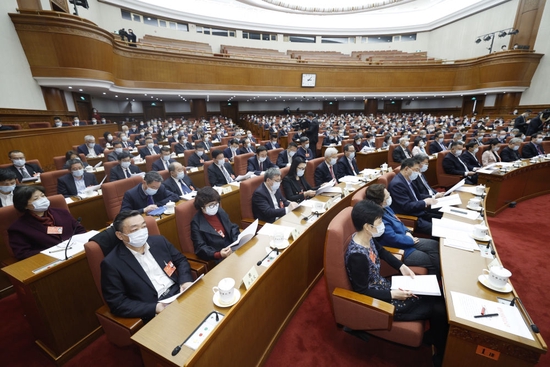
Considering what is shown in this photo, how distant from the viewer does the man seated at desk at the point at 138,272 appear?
5.50 feet

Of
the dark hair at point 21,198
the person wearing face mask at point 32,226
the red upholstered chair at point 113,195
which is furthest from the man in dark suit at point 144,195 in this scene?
the dark hair at point 21,198

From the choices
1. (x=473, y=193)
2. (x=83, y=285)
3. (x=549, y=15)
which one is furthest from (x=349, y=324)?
(x=549, y=15)

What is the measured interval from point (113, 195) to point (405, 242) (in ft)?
11.8

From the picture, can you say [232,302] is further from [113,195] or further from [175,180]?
[175,180]

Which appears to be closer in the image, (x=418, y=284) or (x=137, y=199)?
(x=418, y=284)

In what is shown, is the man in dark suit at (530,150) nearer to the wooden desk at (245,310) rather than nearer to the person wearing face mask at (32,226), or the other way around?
the wooden desk at (245,310)

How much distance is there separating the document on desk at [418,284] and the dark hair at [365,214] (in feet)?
1.73

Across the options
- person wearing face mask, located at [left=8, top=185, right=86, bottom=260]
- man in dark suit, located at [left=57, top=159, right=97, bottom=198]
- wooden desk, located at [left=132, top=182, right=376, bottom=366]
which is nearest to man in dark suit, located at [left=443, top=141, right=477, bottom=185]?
wooden desk, located at [left=132, top=182, right=376, bottom=366]

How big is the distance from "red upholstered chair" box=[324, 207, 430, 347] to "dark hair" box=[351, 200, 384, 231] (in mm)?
113

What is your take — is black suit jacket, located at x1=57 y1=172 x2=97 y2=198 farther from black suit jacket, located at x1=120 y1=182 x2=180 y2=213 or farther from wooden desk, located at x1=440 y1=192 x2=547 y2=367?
wooden desk, located at x1=440 y1=192 x2=547 y2=367

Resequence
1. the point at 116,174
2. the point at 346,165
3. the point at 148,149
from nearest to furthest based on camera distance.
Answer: the point at 116,174, the point at 346,165, the point at 148,149

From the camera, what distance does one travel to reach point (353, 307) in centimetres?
182

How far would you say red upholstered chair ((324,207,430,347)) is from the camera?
1.73 metres

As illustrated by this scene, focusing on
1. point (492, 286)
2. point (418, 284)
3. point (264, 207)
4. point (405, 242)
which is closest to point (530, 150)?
point (405, 242)
